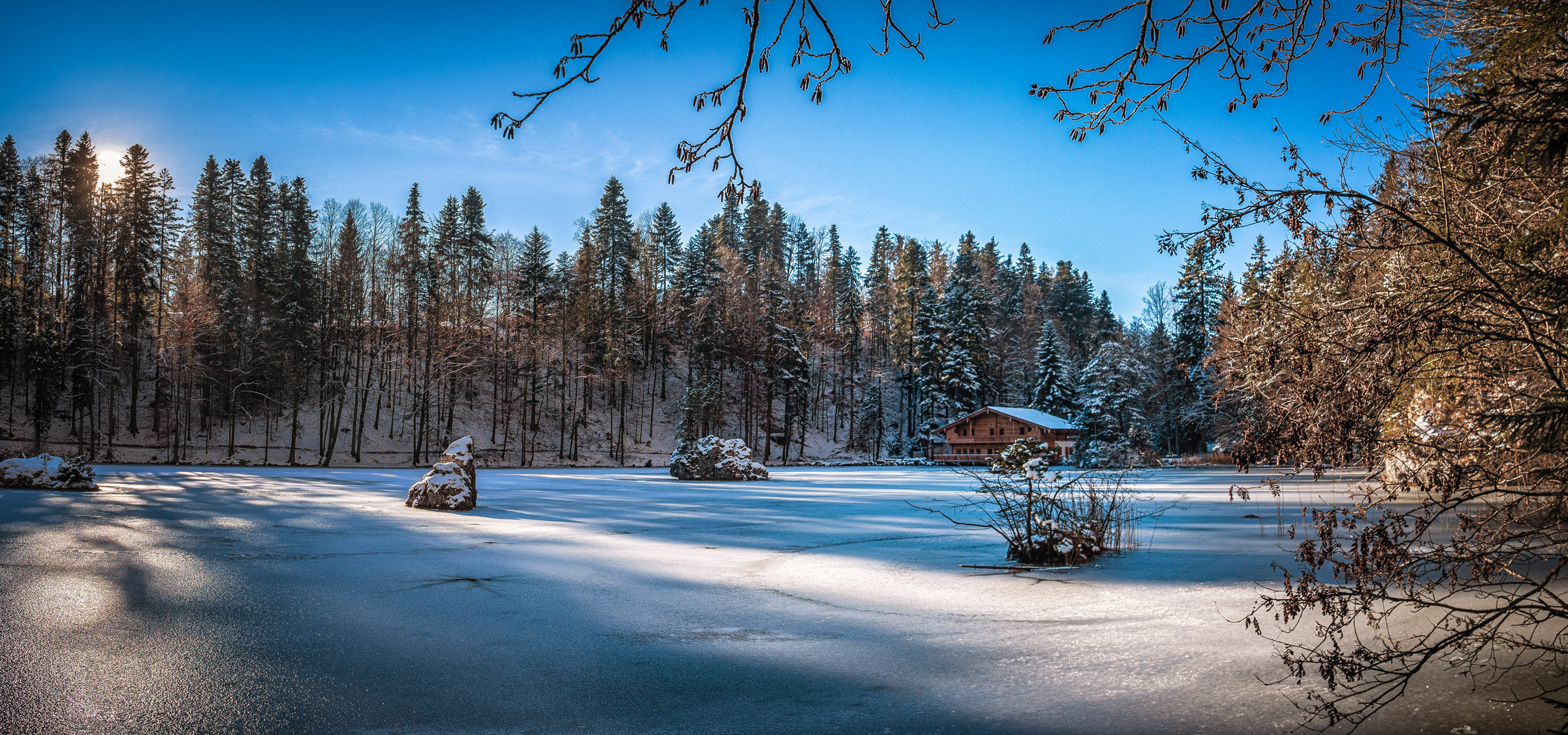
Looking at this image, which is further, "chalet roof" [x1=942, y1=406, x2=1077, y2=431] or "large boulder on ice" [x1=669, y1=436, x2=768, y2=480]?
"chalet roof" [x1=942, y1=406, x2=1077, y2=431]

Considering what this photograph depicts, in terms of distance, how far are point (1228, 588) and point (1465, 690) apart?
2681mm

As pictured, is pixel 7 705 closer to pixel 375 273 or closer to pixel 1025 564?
pixel 1025 564

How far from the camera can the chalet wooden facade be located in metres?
44.2

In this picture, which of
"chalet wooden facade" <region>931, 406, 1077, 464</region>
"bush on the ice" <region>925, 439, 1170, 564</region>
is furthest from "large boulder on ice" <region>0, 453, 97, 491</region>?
"chalet wooden facade" <region>931, 406, 1077, 464</region>

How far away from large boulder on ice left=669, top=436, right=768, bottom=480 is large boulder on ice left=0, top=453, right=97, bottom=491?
15.0 meters

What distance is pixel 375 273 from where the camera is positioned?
160 feet

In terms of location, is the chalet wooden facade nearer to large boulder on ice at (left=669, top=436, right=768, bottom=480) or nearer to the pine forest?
the pine forest

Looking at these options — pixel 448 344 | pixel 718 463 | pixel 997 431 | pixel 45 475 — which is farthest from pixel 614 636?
pixel 997 431

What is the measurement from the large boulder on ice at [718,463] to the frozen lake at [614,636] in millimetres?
14659

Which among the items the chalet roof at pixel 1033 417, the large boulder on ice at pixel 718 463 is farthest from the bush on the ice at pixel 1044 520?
the chalet roof at pixel 1033 417

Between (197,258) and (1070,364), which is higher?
(197,258)

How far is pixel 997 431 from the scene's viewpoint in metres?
46.1

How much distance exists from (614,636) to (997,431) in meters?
43.6

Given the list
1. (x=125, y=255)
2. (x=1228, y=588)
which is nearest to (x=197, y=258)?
(x=125, y=255)
